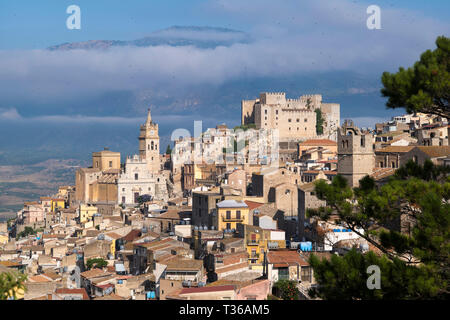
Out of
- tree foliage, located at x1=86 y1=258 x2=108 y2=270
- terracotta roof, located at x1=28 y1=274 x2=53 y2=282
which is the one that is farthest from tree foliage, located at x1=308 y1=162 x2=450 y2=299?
tree foliage, located at x1=86 y1=258 x2=108 y2=270

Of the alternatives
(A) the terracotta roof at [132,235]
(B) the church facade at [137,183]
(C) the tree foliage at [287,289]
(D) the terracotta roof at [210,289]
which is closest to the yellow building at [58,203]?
(B) the church facade at [137,183]

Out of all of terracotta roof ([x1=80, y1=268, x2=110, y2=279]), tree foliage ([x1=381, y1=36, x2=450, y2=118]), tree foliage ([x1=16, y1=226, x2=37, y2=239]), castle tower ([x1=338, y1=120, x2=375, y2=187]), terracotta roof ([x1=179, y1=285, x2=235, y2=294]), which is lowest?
tree foliage ([x1=16, y1=226, x2=37, y2=239])

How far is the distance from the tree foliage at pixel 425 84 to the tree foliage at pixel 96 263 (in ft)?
81.8

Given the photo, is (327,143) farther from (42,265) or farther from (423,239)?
(423,239)

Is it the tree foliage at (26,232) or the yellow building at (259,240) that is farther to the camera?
the tree foliage at (26,232)

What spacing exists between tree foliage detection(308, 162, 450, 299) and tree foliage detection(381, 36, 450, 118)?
1.34 m

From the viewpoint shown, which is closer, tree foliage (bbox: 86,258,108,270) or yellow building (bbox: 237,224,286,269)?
yellow building (bbox: 237,224,286,269)

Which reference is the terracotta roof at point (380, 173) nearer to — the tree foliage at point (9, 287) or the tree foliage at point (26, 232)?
the tree foliage at point (9, 287)

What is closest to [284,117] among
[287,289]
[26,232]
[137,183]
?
[137,183]

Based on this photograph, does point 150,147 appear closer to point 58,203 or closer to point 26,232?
point 58,203

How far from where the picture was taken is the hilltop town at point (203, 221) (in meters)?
28.2

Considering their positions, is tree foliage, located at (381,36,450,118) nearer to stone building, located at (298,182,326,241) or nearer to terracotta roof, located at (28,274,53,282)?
terracotta roof, located at (28,274,53,282)

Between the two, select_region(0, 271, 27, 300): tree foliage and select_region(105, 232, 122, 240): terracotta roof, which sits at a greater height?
select_region(0, 271, 27, 300): tree foliage

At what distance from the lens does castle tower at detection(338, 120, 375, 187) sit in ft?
119
